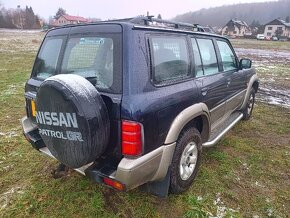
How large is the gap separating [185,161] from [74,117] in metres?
1.46

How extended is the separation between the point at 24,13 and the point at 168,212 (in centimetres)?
9883

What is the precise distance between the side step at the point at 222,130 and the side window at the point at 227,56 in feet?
2.85

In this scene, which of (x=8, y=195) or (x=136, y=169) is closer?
(x=136, y=169)

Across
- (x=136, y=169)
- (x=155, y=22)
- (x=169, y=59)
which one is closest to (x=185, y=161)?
(x=136, y=169)

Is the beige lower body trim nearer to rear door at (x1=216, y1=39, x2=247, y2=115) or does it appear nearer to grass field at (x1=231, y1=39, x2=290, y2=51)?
rear door at (x1=216, y1=39, x2=247, y2=115)

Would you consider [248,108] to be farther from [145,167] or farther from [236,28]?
[236,28]

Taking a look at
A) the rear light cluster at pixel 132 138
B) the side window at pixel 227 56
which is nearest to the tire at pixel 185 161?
the rear light cluster at pixel 132 138

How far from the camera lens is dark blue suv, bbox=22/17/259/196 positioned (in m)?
2.17

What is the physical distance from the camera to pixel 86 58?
2570 mm

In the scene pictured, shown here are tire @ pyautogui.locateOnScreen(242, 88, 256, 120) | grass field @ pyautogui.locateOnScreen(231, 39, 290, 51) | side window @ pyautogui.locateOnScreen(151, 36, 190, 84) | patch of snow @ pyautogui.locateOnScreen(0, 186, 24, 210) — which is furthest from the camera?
grass field @ pyautogui.locateOnScreen(231, 39, 290, 51)

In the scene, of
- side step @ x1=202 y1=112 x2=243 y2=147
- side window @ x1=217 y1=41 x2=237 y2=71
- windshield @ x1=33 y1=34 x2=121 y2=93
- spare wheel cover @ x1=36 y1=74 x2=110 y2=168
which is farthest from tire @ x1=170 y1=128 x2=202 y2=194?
side window @ x1=217 y1=41 x2=237 y2=71

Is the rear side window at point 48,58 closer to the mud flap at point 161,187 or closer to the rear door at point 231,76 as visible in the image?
the mud flap at point 161,187

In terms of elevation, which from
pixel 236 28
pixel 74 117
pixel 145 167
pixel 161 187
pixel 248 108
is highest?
pixel 236 28

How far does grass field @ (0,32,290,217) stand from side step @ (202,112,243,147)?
375mm
